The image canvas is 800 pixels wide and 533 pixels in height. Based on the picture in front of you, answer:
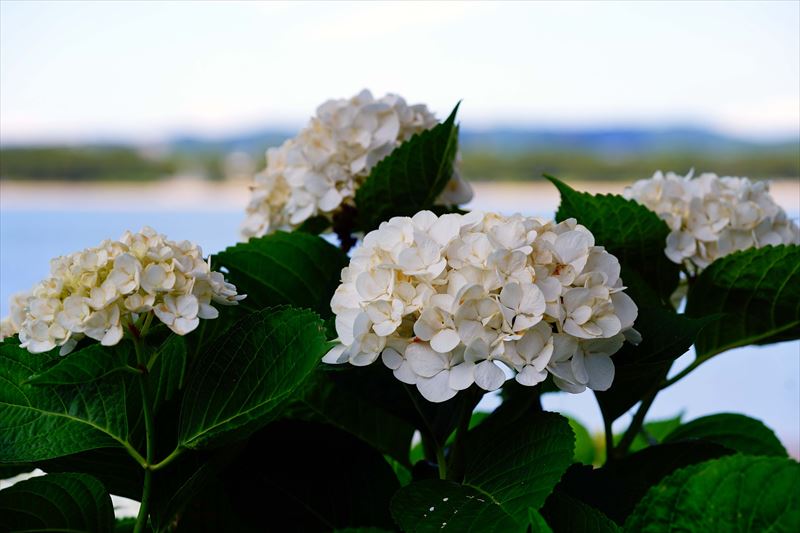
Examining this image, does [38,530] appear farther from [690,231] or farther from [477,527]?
[690,231]

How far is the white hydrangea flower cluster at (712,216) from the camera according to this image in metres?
0.77

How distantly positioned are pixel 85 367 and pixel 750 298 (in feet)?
1.72

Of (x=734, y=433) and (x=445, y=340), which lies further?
(x=734, y=433)

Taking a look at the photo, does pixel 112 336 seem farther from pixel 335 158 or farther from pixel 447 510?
pixel 335 158

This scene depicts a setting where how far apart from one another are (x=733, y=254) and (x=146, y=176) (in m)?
7.99

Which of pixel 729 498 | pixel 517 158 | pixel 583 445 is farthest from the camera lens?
pixel 517 158

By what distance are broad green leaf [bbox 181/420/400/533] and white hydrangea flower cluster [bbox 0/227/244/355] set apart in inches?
5.7

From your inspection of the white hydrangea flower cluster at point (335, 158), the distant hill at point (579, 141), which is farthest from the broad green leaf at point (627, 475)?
the distant hill at point (579, 141)

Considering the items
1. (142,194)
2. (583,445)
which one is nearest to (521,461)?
(583,445)

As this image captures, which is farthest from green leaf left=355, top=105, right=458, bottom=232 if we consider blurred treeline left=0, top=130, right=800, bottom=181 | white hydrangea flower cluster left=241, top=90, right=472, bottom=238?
blurred treeline left=0, top=130, right=800, bottom=181

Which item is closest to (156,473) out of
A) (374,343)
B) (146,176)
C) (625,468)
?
(374,343)

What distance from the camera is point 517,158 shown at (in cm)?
830

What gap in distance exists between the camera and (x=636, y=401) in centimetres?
73

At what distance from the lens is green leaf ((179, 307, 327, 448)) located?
535 mm
